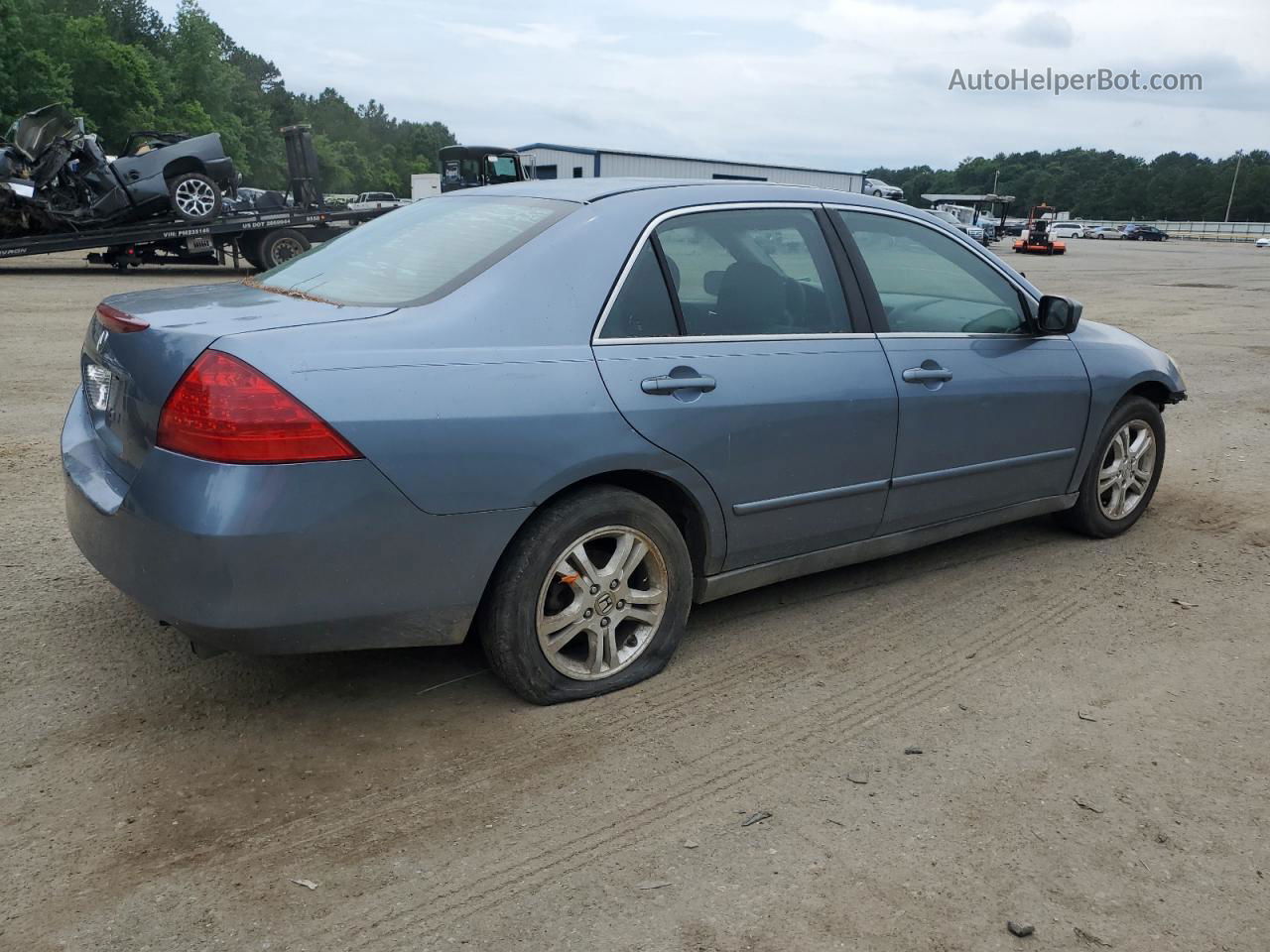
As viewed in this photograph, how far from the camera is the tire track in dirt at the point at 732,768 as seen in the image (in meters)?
2.39

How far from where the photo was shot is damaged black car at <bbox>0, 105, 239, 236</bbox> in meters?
16.0

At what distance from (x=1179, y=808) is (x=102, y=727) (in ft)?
9.81

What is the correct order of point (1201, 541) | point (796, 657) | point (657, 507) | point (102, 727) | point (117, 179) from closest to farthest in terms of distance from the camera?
point (102, 727) < point (657, 507) < point (796, 657) < point (1201, 541) < point (117, 179)

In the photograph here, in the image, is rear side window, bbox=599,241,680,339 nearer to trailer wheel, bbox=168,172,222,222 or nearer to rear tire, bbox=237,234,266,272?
trailer wheel, bbox=168,172,222,222

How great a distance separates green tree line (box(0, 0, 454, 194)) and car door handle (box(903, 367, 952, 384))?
144 ft

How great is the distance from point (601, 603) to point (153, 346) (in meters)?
1.46

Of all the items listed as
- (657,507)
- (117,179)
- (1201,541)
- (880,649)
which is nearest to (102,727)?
(657,507)

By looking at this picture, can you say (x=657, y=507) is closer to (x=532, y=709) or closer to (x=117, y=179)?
(x=532, y=709)

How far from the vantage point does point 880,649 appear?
150 inches

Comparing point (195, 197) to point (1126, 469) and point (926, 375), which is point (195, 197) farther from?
point (926, 375)

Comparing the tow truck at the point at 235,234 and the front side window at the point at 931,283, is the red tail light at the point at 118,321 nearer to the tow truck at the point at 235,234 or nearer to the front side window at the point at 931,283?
the front side window at the point at 931,283

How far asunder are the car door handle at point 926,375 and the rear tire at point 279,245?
1564cm

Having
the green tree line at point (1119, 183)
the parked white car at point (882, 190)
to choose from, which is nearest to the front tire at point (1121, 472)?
the parked white car at point (882, 190)

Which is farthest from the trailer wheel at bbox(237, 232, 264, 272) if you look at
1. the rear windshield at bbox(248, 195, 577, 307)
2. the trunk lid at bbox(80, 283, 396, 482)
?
the trunk lid at bbox(80, 283, 396, 482)
